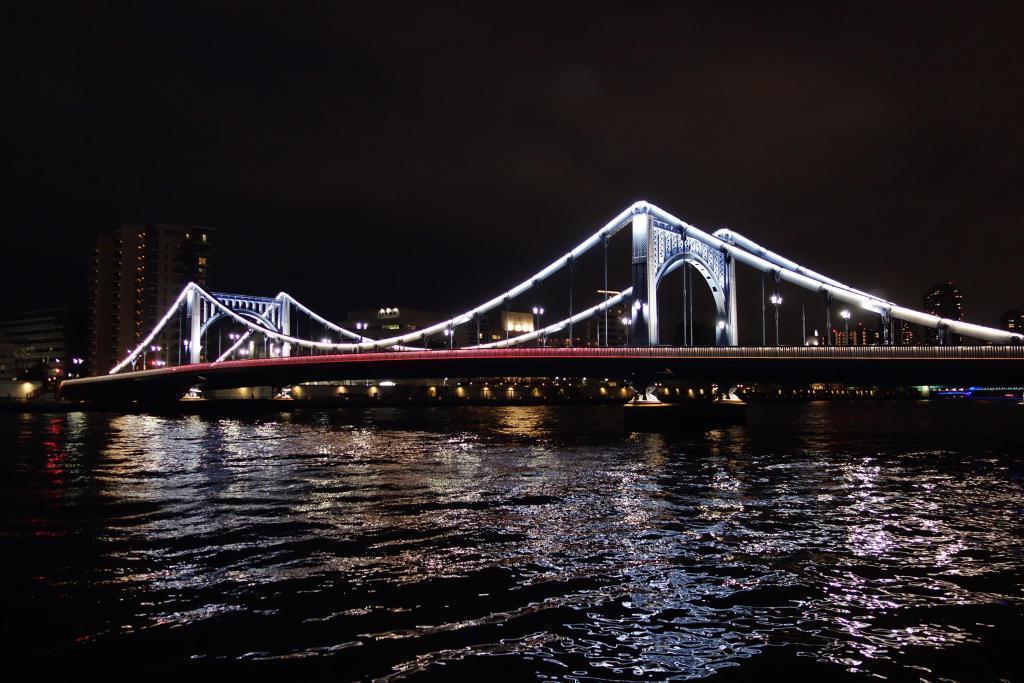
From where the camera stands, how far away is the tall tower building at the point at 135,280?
486 feet

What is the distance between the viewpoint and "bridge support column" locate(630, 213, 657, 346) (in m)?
51.9

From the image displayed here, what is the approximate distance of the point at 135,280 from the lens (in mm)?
150375

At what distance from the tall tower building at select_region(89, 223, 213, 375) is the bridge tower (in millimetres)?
112425

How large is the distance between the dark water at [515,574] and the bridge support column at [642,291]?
26.5 m

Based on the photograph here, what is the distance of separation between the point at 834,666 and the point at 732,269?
5397cm

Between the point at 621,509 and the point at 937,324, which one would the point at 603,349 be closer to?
the point at 937,324

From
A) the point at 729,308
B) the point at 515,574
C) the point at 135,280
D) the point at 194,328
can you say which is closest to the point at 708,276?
the point at 729,308

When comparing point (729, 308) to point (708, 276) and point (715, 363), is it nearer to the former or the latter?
point (708, 276)

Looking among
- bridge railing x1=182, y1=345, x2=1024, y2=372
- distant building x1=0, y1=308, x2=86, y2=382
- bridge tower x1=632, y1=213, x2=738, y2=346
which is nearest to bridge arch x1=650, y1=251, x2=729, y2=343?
bridge tower x1=632, y1=213, x2=738, y2=346

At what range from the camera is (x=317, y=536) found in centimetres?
1446

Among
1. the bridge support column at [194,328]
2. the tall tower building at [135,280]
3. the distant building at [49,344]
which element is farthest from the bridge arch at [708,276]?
the distant building at [49,344]

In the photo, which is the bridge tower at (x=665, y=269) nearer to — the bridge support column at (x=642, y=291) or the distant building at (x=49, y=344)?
the bridge support column at (x=642, y=291)

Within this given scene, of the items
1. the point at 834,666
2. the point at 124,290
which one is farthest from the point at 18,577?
the point at 124,290

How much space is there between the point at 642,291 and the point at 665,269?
4.78 m
